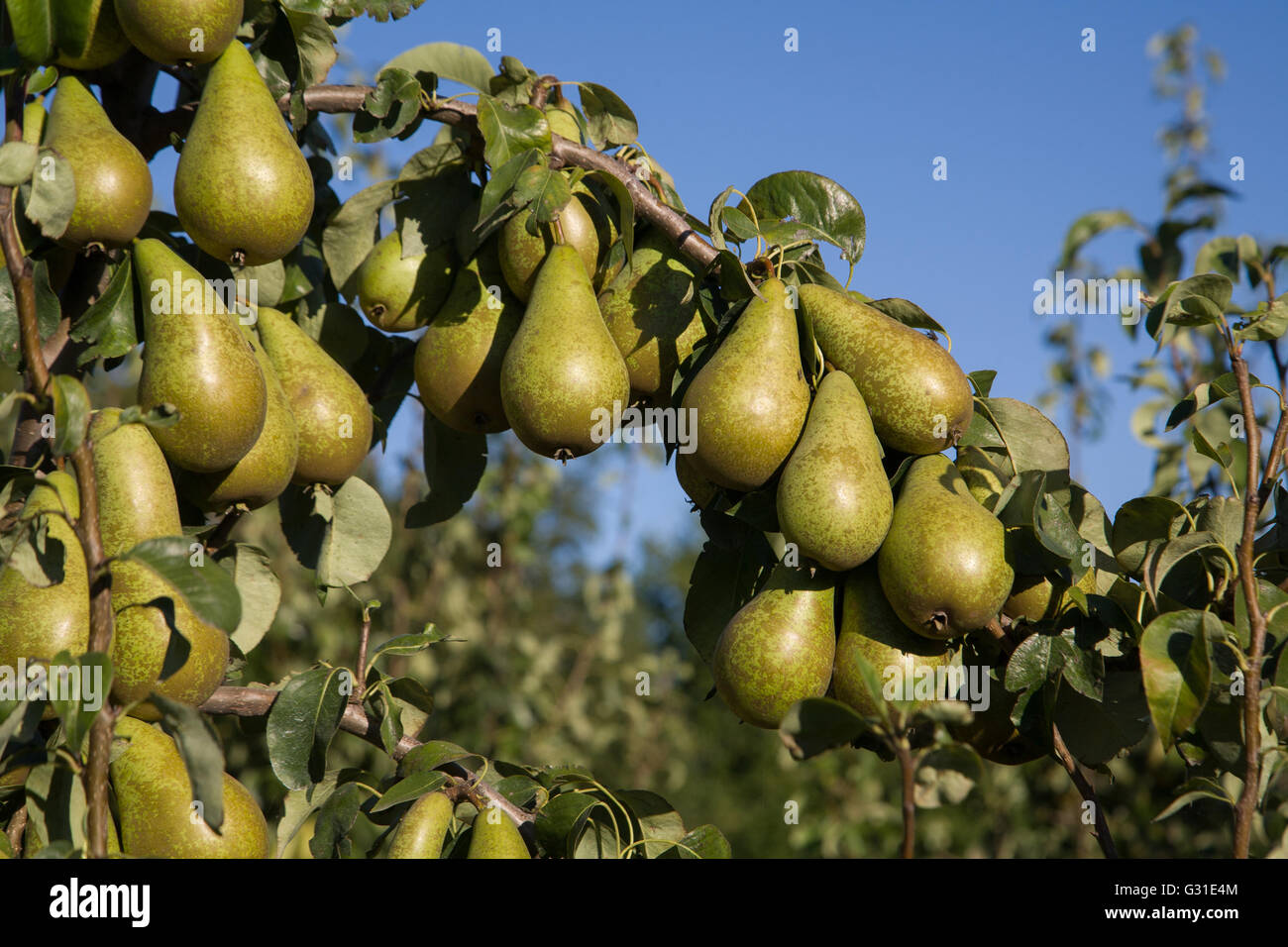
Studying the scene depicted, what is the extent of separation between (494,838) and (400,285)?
0.82 meters

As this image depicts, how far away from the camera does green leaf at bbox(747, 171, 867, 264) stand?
1.54m

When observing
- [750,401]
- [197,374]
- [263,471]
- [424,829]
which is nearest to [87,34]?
[197,374]

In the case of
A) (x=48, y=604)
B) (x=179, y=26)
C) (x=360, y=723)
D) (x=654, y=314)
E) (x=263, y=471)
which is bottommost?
(x=360, y=723)

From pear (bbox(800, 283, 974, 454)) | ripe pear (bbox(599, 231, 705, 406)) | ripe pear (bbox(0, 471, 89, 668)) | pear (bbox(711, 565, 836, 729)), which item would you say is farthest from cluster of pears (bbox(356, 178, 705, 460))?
ripe pear (bbox(0, 471, 89, 668))

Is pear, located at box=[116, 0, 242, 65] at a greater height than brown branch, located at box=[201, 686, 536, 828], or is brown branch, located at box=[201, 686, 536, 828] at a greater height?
pear, located at box=[116, 0, 242, 65]

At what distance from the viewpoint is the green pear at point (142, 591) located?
1146mm

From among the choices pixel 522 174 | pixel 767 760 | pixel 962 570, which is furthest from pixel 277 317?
pixel 767 760

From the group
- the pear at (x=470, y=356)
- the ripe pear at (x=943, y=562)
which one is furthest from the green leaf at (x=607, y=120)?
the ripe pear at (x=943, y=562)

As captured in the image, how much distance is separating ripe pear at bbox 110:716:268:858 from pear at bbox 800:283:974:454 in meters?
0.90

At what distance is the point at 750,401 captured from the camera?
1.31 m

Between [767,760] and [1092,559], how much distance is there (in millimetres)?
8787

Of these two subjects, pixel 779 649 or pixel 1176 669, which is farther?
pixel 779 649

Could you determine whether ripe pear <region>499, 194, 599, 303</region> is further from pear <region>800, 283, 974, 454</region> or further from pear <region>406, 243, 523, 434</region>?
pear <region>800, 283, 974, 454</region>

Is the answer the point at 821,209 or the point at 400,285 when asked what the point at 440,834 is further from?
the point at 821,209
